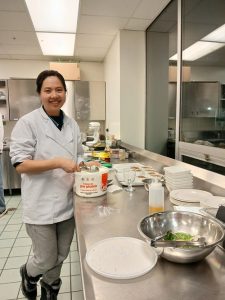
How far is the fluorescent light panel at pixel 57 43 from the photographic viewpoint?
3.37 meters

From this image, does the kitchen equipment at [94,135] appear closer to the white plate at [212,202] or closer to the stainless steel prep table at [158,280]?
the white plate at [212,202]

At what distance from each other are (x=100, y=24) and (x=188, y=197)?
2.51 m

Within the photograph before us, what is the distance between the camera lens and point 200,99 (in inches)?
93.9

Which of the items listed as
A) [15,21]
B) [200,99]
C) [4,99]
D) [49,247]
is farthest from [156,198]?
[4,99]

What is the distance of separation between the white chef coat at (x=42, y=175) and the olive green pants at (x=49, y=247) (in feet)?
0.25

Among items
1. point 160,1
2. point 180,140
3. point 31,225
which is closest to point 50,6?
point 160,1

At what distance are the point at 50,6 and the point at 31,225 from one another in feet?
7.06

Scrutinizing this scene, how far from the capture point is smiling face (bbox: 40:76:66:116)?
1.39m

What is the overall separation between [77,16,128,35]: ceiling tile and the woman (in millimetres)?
1789

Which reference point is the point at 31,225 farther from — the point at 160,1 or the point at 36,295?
the point at 160,1

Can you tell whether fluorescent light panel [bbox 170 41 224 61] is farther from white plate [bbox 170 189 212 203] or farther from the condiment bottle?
the condiment bottle

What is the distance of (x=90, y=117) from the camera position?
4672mm

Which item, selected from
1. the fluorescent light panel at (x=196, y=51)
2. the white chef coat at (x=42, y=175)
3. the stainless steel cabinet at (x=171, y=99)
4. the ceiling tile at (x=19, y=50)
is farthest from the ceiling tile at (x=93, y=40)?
the white chef coat at (x=42, y=175)


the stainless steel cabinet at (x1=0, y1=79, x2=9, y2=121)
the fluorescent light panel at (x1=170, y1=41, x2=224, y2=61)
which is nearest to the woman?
the fluorescent light panel at (x1=170, y1=41, x2=224, y2=61)
